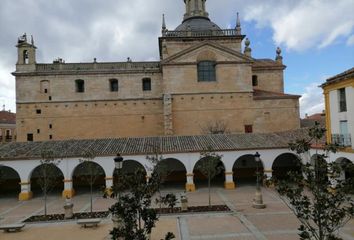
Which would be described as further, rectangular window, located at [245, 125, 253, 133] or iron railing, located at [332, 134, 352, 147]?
rectangular window, located at [245, 125, 253, 133]

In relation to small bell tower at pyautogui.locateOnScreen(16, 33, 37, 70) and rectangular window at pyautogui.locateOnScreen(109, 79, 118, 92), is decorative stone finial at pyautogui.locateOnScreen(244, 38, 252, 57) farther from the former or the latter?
small bell tower at pyautogui.locateOnScreen(16, 33, 37, 70)

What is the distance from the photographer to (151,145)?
2009 centimetres

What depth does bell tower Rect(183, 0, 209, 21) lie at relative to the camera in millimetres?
33688

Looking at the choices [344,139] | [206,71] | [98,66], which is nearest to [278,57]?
[206,71]

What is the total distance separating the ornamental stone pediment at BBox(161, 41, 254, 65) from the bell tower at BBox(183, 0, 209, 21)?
25.6 feet

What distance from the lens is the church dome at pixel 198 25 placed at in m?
31.7

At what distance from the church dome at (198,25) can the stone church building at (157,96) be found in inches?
61.9

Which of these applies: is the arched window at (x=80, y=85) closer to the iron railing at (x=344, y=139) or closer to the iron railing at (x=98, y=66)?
the iron railing at (x=98, y=66)

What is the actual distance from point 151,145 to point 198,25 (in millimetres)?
17684

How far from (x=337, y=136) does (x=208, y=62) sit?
14.8 m

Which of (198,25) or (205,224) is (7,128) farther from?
(205,224)

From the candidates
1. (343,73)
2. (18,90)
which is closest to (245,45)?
(343,73)

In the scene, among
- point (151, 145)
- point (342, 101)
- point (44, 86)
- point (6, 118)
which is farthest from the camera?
point (6, 118)

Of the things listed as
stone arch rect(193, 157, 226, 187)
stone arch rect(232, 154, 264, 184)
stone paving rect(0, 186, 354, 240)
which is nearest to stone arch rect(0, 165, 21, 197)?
stone paving rect(0, 186, 354, 240)
